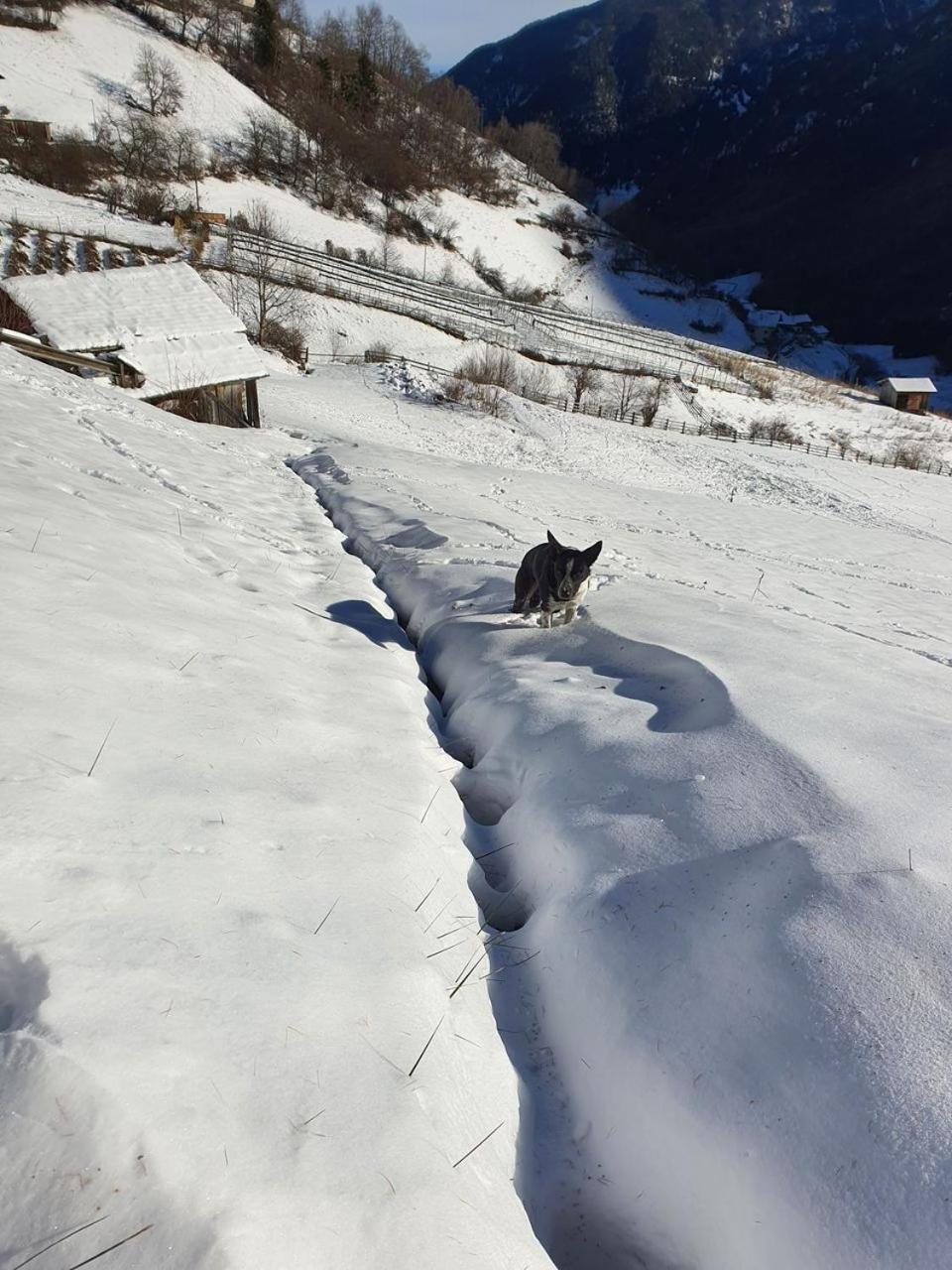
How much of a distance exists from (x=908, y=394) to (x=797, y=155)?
124 metres

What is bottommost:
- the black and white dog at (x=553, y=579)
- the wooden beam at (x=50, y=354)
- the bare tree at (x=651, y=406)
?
the black and white dog at (x=553, y=579)

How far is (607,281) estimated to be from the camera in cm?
8388

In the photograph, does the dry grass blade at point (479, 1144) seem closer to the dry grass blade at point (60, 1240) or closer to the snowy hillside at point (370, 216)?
the dry grass blade at point (60, 1240)

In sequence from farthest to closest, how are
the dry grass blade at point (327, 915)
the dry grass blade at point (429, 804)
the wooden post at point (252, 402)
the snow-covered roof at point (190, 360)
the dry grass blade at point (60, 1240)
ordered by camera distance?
the wooden post at point (252, 402), the snow-covered roof at point (190, 360), the dry grass blade at point (429, 804), the dry grass blade at point (327, 915), the dry grass blade at point (60, 1240)

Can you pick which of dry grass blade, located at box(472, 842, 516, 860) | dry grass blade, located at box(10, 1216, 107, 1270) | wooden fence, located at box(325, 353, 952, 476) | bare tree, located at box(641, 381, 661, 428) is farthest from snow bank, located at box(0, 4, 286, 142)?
dry grass blade, located at box(10, 1216, 107, 1270)

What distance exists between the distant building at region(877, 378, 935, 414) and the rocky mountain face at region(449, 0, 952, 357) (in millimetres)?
41792

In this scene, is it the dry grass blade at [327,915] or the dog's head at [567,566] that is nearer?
the dry grass blade at [327,915]

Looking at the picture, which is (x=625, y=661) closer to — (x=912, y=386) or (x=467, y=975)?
(x=467, y=975)

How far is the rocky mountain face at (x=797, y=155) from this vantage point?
10219 centimetres

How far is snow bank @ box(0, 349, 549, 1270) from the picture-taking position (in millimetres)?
1644

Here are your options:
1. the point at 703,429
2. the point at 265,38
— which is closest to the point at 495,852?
the point at 703,429

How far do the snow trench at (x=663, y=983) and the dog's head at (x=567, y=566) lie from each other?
1.53 metres

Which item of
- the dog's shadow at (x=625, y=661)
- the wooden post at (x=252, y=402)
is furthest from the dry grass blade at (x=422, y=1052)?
the wooden post at (x=252, y=402)

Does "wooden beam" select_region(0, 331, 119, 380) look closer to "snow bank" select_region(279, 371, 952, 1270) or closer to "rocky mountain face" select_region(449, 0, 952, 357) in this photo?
"snow bank" select_region(279, 371, 952, 1270)
